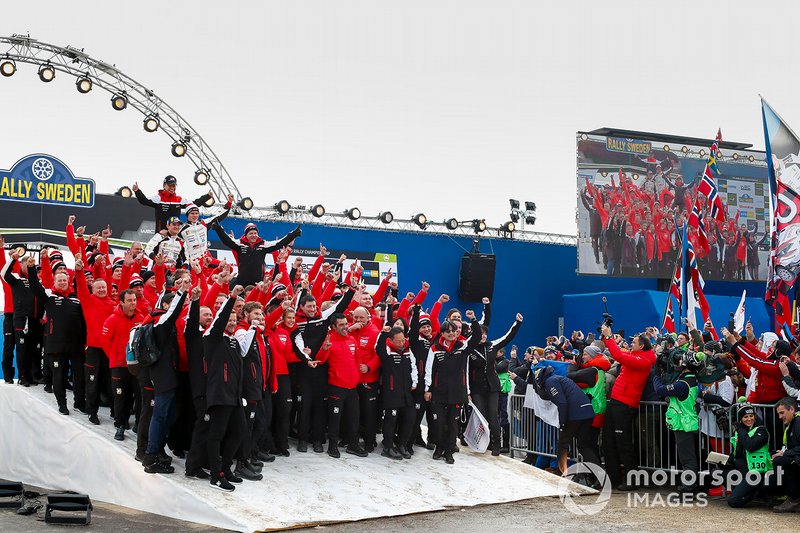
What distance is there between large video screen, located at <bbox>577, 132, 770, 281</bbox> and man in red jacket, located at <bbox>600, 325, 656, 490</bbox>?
15234 millimetres

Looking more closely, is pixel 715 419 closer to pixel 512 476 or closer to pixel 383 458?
pixel 512 476

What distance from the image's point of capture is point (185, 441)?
9938 millimetres

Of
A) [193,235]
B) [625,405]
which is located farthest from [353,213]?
[625,405]

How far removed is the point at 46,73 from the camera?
2044 centimetres

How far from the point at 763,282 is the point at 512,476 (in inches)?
842

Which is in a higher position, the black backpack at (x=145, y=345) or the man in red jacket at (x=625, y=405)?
the black backpack at (x=145, y=345)

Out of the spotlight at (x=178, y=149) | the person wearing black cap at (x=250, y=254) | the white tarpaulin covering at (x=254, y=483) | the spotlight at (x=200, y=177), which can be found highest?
the spotlight at (x=178, y=149)

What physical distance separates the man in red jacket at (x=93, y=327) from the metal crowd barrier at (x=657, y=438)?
223 inches

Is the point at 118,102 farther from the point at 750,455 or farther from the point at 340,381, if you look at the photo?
the point at 750,455

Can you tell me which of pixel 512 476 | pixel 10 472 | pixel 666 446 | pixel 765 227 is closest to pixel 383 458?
pixel 512 476

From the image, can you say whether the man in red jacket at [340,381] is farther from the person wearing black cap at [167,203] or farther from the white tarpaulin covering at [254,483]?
the person wearing black cap at [167,203]

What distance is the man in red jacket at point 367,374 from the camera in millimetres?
11617

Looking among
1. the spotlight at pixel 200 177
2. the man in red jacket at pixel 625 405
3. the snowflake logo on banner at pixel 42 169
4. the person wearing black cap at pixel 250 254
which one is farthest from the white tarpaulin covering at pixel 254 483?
the spotlight at pixel 200 177

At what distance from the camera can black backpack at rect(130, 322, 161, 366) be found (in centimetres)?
919
